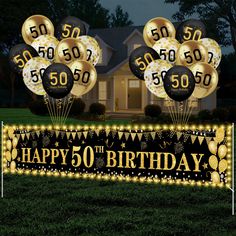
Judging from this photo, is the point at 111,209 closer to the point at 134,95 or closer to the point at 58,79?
the point at 58,79

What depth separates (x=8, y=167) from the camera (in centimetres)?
901

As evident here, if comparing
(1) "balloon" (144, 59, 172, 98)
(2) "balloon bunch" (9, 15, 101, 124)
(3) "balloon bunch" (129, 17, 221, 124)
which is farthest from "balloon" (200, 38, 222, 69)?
(2) "balloon bunch" (9, 15, 101, 124)

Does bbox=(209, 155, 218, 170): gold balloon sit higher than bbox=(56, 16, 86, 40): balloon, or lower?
lower

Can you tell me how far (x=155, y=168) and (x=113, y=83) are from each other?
26.4 metres

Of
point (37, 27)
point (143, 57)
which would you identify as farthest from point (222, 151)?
point (37, 27)

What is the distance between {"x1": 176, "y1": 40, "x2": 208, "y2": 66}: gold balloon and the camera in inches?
517

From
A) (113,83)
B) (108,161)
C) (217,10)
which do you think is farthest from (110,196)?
(217,10)

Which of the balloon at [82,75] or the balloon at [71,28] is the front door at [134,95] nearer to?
the balloon at [71,28]

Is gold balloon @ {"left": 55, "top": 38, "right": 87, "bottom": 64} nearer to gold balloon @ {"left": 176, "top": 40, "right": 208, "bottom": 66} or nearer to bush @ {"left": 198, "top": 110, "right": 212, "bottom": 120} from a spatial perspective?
gold balloon @ {"left": 176, "top": 40, "right": 208, "bottom": 66}

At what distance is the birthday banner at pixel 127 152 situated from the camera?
748 cm

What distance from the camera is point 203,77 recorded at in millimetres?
13164

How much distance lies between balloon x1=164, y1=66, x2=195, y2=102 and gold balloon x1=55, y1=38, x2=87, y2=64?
8.18 ft

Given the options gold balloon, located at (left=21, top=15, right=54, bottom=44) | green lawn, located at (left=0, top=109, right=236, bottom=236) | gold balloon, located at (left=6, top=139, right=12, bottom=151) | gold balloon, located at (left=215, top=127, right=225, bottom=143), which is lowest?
green lawn, located at (left=0, top=109, right=236, bottom=236)

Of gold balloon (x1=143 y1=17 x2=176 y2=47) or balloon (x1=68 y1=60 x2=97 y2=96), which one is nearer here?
balloon (x1=68 y1=60 x2=97 y2=96)
